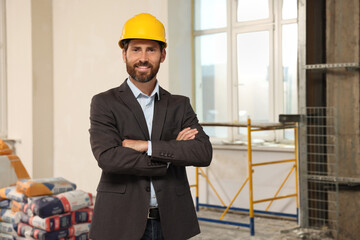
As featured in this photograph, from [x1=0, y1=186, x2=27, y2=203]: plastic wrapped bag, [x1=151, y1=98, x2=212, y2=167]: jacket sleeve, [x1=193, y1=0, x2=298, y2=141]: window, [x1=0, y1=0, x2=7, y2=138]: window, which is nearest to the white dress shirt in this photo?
[x1=151, y1=98, x2=212, y2=167]: jacket sleeve

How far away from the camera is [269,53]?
15.5ft

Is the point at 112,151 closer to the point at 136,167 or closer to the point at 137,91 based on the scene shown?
the point at 136,167

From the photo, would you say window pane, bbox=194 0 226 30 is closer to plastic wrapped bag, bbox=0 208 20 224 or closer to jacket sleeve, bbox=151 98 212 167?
plastic wrapped bag, bbox=0 208 20 224

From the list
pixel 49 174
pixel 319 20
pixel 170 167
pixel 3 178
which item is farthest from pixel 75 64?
pixel 170 167

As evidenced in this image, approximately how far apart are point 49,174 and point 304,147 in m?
4.30

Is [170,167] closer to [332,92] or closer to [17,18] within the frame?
[332,92]

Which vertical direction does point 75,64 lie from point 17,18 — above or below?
below

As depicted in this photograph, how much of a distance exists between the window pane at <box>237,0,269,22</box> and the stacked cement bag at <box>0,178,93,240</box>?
2859mm

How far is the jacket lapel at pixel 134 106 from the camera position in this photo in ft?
5.16

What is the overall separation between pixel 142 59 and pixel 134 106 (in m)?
0.18

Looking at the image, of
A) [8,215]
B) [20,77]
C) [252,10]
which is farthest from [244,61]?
[20,77]

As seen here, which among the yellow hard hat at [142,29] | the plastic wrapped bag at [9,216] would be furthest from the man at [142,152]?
the plastic wrapped bag at [9,216]

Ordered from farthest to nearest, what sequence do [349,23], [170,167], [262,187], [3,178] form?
1. [262,187]
2. [3,178]
3. [349,23]
4. [170,167]

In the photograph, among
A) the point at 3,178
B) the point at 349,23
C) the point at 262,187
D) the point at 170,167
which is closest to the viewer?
the point at 170,167
